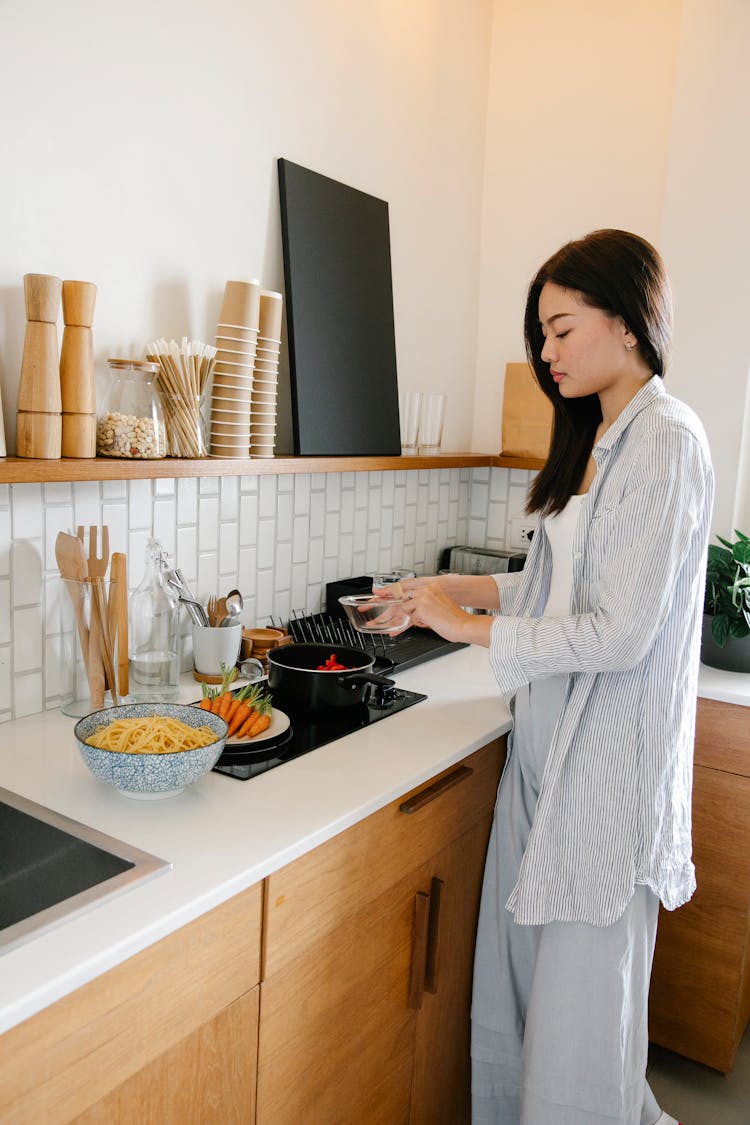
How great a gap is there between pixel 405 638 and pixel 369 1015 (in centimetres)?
107

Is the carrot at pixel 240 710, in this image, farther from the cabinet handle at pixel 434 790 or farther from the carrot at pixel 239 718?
the cabinet handle at pixel 434 790

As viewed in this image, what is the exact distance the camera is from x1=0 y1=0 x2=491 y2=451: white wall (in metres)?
1.58

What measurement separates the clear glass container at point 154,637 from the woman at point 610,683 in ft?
1.66

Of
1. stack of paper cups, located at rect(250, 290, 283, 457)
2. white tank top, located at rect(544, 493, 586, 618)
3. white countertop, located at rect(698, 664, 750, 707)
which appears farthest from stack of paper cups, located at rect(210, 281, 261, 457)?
white countertop, located at rect(698, 664, 750, 707)

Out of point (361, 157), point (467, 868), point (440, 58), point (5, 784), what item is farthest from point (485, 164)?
point (5, 784)

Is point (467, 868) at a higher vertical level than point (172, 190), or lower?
lower

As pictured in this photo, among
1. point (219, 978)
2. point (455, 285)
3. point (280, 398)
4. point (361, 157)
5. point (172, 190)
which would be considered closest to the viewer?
point (219, 978)

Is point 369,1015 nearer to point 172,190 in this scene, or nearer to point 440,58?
point 172,190

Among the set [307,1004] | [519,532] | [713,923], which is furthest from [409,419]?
[307,1004]

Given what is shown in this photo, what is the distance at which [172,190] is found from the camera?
1.85 m

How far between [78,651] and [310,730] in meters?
0.47

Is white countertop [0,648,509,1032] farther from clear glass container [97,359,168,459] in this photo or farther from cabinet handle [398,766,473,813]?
clear glass container [97,359,168,459]

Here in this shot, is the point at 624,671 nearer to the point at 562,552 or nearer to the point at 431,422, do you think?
the point at 562,552

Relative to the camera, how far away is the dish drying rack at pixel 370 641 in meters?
2.24
